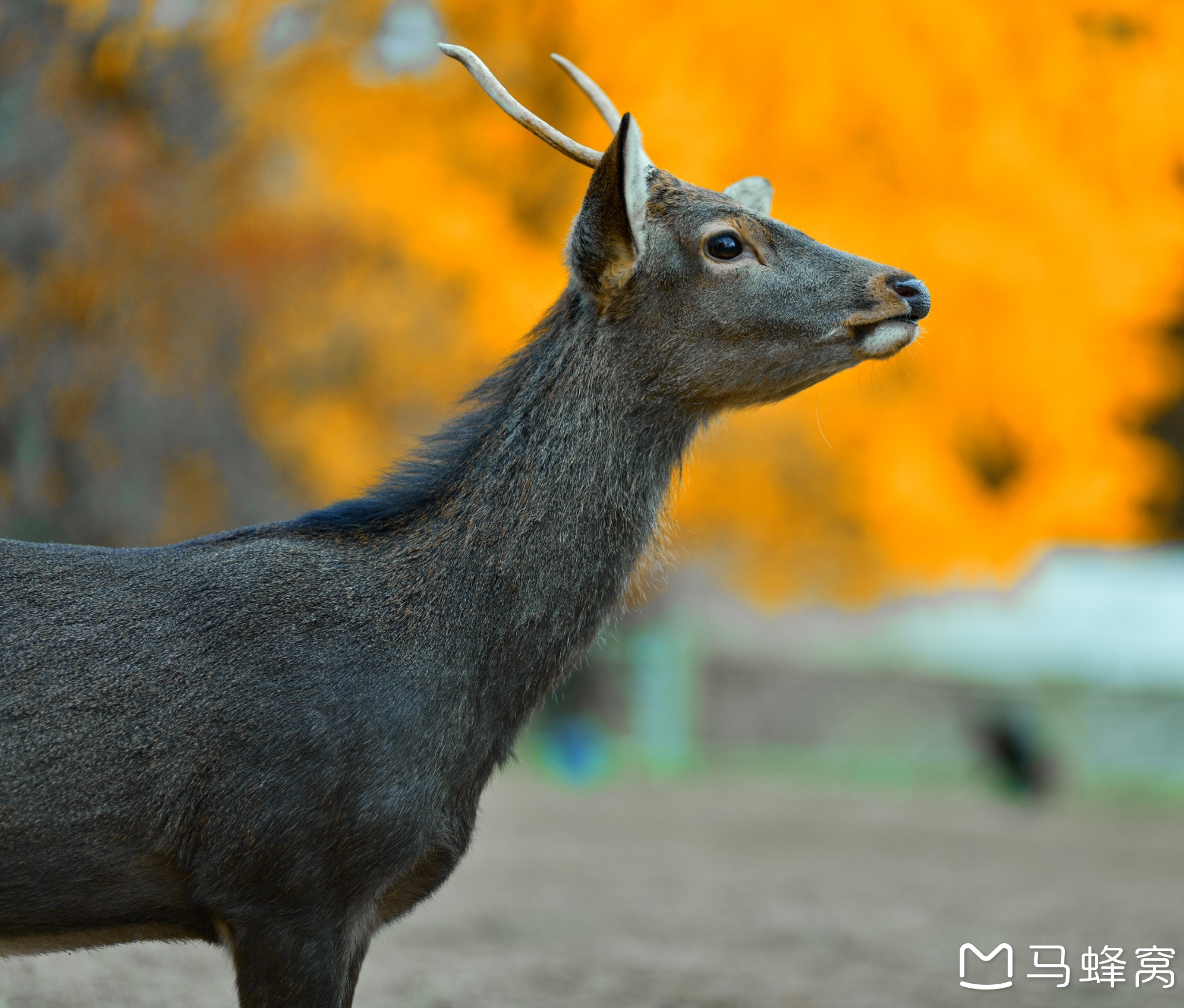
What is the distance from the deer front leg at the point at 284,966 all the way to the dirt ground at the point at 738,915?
2123 mm

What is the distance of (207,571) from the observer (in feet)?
12.2

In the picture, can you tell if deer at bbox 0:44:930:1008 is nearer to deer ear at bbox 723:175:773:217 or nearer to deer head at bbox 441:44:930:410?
deer head at bbox 441:44:930:410

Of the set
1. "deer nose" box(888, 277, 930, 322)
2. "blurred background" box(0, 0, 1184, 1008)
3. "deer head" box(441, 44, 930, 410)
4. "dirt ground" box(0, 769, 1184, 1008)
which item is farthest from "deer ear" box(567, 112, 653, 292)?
"blurred background" box(0, 0, 1184, 1008)

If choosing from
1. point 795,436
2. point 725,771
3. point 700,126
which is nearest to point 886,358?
point 700,126

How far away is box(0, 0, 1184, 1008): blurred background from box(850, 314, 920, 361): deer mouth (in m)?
3.31

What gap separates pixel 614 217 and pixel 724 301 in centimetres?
41

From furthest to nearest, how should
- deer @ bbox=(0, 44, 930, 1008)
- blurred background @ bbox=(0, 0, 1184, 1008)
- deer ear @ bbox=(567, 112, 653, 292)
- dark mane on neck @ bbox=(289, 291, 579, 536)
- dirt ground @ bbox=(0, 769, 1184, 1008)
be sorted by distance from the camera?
blurred background @ bbox=(0, 0, 1184, 1008)
dirt ground @ bbox=(0, 769, 1184, 1008)
dark mane on neck @ bbox=(289, 291, 579, 536)
deer ear @ bbox=(567, 112, 653, 292)
deer @ bbox=(0, 44, 930, 1008)

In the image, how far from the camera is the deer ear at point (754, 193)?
468 cm

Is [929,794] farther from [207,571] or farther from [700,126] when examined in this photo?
[207,571]

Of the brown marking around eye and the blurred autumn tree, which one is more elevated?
the blurred autumn tree

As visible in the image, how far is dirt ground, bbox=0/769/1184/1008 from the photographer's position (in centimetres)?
588

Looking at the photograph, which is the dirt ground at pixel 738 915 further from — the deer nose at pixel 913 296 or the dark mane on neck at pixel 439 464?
the deer nose at pixel 913 296

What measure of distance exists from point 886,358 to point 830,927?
4233 millimetres

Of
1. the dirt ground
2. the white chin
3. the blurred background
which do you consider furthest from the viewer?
the blurred background
